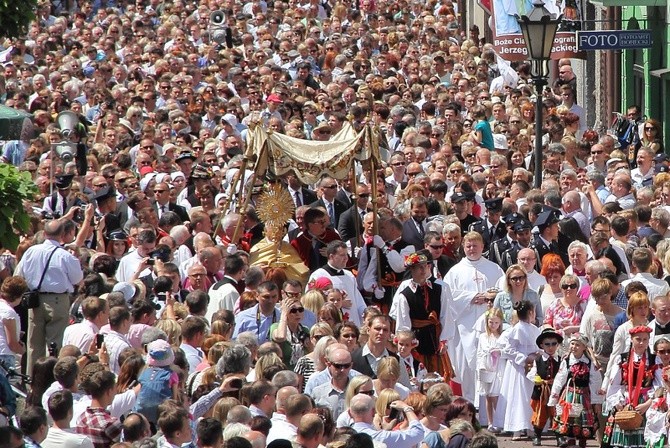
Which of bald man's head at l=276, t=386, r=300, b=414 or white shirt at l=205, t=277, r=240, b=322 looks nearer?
bald man's head at l=276, t=386, r=300, b=414

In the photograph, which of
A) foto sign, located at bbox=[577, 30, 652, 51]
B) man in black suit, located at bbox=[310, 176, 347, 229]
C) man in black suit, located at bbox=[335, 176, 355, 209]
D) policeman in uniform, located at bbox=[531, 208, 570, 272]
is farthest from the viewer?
foto sign, located at bbox=[577, 30, 652, 51]

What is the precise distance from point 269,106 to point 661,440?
44.4ft

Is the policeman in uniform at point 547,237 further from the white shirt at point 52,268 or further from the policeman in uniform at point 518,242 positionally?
the white shirt at point 52,268

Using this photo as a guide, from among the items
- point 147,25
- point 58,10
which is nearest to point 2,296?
point 147,25

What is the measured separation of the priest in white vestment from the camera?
53.8 ft

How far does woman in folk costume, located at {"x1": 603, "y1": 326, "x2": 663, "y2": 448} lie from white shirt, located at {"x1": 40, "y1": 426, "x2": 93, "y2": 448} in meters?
4.49

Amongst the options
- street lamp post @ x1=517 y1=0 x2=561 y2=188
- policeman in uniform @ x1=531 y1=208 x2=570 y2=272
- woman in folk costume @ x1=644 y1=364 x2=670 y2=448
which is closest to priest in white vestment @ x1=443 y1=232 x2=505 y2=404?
policeman in uniform @ x1=531 y1=208 x2=570 y2=272

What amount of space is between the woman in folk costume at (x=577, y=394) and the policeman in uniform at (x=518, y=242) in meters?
2.33

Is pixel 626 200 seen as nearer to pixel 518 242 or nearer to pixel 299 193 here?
pixel 518 242

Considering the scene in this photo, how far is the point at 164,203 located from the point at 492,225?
137 inches

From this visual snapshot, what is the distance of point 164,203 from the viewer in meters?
19.1

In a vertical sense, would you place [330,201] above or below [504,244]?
below

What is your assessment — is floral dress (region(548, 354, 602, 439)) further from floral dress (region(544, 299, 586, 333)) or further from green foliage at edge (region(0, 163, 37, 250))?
green foliage at edge (region(0, 163, 37, 250))

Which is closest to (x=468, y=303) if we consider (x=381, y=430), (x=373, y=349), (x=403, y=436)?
(x=373, y=349)
